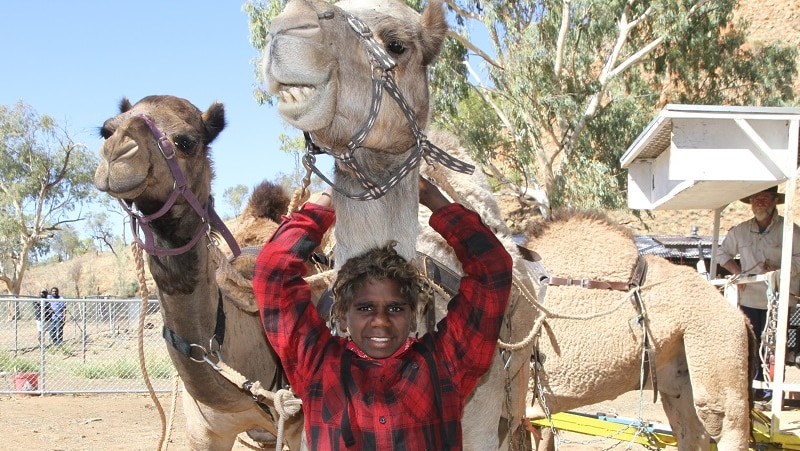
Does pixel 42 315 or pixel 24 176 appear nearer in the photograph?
pixel 42 315

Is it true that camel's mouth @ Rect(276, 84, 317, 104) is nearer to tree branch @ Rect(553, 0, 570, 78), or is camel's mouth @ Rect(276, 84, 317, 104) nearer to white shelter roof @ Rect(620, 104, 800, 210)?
white shelter roof @ Rect(620, 104, 800, 210)

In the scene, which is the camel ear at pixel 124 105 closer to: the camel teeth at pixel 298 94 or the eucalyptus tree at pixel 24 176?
the camel teeth at pixel 298 94

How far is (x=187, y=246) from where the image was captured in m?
2.81

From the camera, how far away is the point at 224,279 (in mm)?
3330

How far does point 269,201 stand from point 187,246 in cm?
178

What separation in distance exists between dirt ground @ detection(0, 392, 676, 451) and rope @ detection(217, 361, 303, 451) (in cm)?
433

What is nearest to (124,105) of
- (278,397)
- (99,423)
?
(278,397)

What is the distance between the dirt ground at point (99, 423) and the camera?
7648 mm

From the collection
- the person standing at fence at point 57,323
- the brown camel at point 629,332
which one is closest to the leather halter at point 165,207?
the brown camel at point 629,332

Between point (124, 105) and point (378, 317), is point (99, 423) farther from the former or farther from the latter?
point (378, 317)

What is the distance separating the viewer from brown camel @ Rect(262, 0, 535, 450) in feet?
5.95

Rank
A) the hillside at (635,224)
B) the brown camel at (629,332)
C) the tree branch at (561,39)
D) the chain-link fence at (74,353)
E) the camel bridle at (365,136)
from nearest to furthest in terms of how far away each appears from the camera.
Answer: the camel bridle at (365,136), the brown camel at (629,332), the chain-link fence at (74,353), the tree branch at (561,39), the hillside at (635,224)

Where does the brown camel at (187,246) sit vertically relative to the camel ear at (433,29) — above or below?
below

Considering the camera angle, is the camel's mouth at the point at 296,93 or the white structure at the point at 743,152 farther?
the white structure at the point at 743,152
